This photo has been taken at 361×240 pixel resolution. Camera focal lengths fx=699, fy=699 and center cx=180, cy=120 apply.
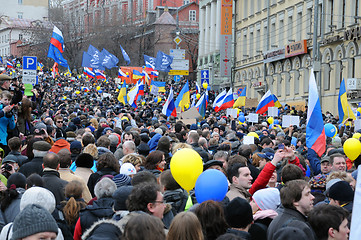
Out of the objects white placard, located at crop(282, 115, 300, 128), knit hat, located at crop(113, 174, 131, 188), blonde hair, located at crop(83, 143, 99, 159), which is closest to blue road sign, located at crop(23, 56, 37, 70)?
white placard, located at crop(282, 115, 300, 128)

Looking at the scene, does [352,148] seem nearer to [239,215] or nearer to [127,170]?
[127,170]

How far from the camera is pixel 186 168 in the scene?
7379 mm

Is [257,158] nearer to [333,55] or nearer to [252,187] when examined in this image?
[252,187]

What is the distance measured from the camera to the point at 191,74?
86312mm

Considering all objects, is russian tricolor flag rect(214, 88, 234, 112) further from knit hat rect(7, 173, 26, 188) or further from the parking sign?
knit hat rect(7, 173, 26, 188)

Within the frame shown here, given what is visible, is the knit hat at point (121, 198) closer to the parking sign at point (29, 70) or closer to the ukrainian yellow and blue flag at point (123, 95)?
the parking sign at point (29, 70)

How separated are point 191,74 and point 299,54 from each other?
4190 centimetres

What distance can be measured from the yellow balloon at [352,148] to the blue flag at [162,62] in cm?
3056

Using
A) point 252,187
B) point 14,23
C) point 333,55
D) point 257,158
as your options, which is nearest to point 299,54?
point 333,55

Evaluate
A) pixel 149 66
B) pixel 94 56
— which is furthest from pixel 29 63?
pixel 149 66

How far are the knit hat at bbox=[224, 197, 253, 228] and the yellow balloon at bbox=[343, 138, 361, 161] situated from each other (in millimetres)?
5512

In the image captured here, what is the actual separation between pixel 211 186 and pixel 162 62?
1382 inches

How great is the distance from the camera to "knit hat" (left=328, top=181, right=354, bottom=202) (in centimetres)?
694

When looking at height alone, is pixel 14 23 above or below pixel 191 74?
above
